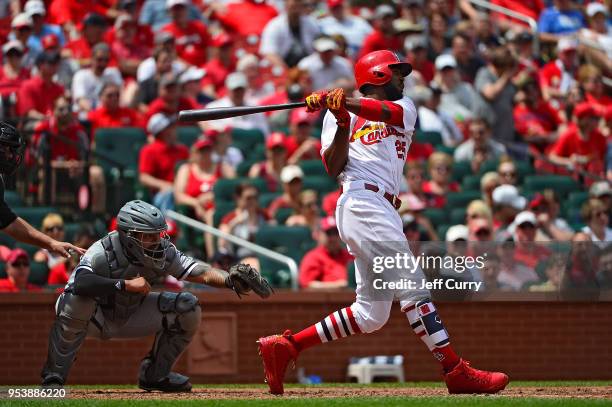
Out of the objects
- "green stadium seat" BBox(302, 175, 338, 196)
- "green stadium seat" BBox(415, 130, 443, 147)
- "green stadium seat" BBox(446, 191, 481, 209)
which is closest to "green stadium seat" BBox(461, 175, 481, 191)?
"green stadium seat" BBox(446, 191, 481, 209)

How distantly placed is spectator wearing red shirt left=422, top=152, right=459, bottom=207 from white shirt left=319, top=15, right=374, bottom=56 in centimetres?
306

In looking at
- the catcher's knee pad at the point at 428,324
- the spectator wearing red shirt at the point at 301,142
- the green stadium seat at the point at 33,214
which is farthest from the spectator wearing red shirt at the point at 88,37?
the catcher's knee pad at the point at 428,324

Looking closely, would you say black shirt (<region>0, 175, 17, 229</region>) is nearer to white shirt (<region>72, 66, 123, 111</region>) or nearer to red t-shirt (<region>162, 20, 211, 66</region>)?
white shirt (<region>72, 66, 123, 111</region>)

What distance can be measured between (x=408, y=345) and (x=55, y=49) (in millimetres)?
5455

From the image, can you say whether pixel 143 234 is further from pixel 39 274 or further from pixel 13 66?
pixel 13 66

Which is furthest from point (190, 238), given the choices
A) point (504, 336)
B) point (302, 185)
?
point (504, 336)

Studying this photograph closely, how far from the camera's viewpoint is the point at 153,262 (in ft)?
25.5

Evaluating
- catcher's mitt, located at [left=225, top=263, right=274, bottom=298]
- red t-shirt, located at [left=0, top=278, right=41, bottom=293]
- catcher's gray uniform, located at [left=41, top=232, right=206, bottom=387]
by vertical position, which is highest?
catcher's mitt, located at [left=225, top=263, right=274, bottom=298]

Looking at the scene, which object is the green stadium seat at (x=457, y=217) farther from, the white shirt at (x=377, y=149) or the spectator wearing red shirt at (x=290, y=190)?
the white shirt at (x=377, y=149)

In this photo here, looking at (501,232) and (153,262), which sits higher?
(153,262)

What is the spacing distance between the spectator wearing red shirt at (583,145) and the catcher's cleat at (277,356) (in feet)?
22.5

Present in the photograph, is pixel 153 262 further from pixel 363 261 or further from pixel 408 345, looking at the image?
pixel 408 345

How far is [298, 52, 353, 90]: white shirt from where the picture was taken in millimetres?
13938

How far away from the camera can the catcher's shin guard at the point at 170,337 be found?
798 cm
